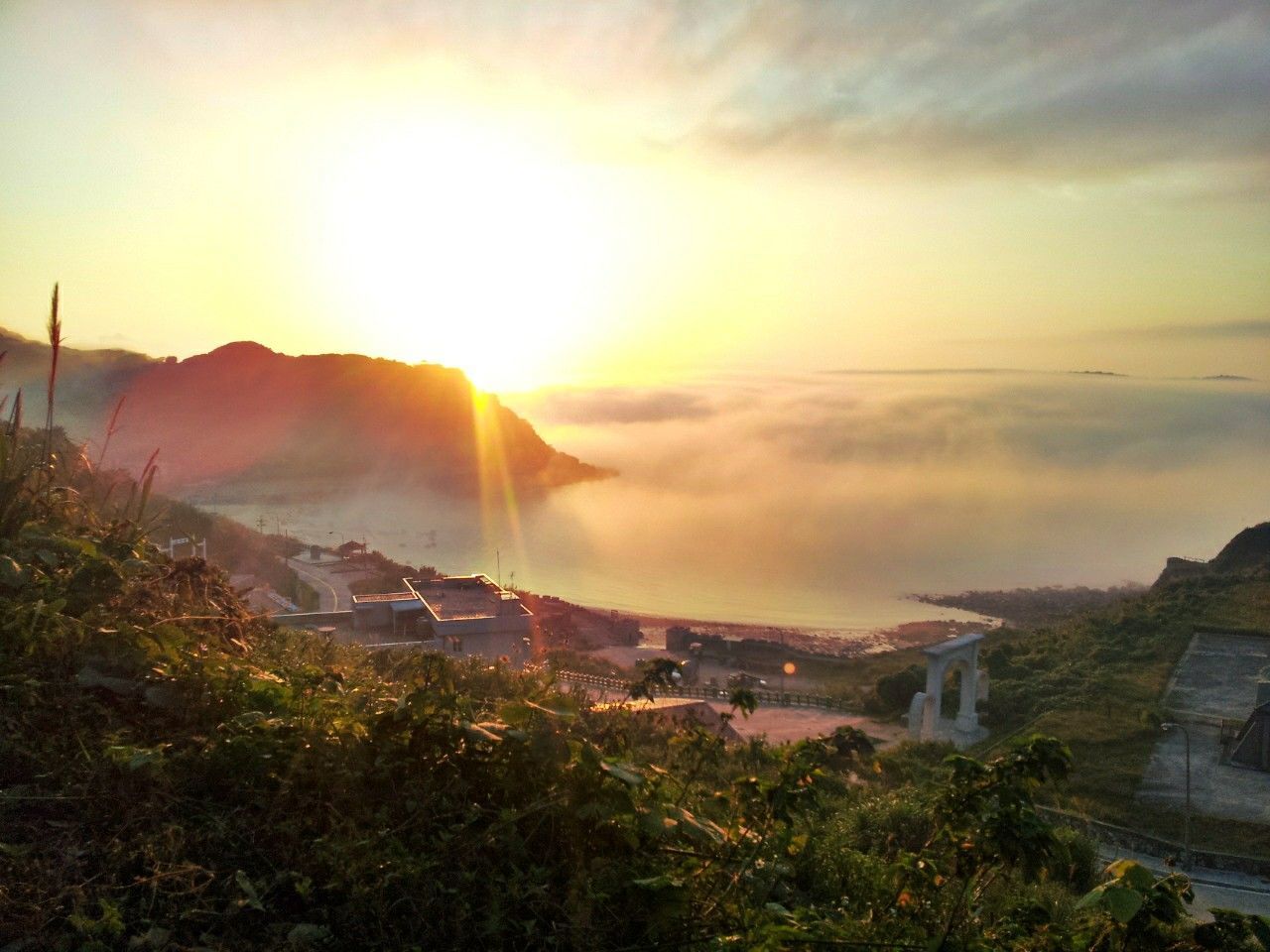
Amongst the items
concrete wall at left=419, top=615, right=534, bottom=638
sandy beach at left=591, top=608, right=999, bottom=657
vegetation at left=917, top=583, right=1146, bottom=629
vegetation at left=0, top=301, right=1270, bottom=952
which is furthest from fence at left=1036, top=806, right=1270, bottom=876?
vegetation at left=917, top=583, right=1146, bottom=629

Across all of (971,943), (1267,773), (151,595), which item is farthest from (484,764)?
(1267,773)

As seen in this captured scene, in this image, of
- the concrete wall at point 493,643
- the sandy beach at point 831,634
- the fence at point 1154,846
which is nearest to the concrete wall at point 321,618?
the concrete wall at point 493,643

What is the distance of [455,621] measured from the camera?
571 inches

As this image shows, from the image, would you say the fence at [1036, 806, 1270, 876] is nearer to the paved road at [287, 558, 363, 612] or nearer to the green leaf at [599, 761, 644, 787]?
the green leaf at [599, 761, 644, 787]

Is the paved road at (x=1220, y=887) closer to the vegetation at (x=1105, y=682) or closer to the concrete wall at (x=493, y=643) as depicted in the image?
the vegetation at (x=1105, y=682)

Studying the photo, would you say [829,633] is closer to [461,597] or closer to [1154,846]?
[461,597]

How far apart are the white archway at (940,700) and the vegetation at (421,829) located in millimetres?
15355

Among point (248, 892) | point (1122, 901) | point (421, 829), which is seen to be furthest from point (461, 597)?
point (1122, 901)

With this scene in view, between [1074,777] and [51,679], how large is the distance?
49.4 ft

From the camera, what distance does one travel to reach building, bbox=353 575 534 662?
13992 mm

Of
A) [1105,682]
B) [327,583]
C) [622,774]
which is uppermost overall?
[622,774]

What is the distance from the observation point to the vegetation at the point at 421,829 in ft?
6.48

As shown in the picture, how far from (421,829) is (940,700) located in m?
17.2

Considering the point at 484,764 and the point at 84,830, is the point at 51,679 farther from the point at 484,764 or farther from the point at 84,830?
the point at 484,764
